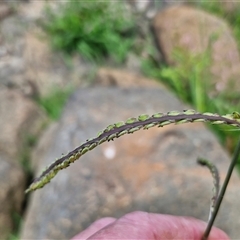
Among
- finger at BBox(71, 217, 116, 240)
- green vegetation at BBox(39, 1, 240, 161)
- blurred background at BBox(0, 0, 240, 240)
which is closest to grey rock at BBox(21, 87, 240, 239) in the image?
blurred background at BBox(0, 0, 240, 240)

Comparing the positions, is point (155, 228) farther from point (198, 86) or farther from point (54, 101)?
point (54, 101)

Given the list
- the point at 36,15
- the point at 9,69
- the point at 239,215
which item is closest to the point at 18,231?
the point at 239,215

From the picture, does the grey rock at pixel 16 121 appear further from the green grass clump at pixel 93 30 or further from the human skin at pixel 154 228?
the human skin at pixel 154 228

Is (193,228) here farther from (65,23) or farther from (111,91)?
(65,23)

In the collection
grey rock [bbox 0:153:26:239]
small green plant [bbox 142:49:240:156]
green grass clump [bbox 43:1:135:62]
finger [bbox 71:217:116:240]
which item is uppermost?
finger [bbox 71:217:116:240]

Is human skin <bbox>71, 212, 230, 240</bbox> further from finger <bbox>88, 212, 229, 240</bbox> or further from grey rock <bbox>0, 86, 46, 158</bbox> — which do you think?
grey rock <bbox>0, 86, 46, 158</bbox>

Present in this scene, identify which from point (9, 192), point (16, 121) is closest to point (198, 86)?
point (16, 121)
